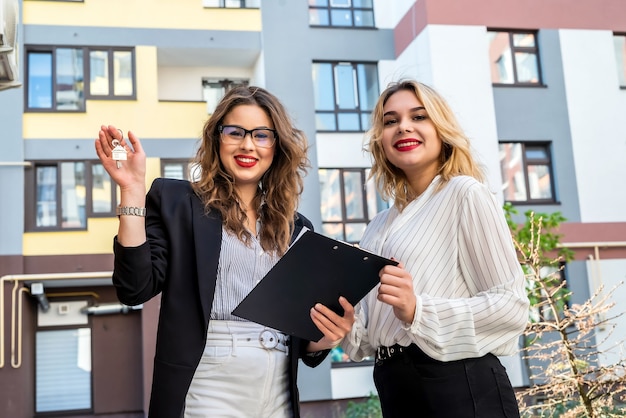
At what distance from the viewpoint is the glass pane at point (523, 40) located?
12.0m

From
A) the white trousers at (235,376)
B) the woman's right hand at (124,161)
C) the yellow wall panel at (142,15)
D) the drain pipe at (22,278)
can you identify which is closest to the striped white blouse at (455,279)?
the white trousers at (235,376)

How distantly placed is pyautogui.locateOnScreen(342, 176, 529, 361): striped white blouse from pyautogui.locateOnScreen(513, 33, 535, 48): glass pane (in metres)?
10.9

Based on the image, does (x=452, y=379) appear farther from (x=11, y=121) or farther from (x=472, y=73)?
(x=11, y=121)

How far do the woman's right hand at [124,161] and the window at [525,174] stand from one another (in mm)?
10401

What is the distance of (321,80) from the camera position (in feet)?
40.7

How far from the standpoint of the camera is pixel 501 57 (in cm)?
1185

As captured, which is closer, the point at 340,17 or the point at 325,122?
the point at 325,122

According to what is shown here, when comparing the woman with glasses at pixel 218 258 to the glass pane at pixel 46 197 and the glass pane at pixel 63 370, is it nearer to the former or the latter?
the glass pane at pixel 46 197

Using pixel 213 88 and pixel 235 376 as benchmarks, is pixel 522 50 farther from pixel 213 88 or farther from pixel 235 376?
pixel 235 376

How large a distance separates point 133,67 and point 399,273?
36.8 feet

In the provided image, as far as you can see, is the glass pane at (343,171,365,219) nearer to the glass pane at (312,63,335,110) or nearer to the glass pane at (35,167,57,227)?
the glass pane at (312,63,335,110)

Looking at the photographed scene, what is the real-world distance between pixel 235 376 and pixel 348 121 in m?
10.8

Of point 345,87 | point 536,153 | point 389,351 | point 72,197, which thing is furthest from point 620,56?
point 389,351

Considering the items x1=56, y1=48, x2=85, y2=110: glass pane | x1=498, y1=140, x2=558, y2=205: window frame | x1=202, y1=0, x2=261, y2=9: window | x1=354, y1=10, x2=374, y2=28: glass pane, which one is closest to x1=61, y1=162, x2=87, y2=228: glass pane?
x1=56, y1=48, x2=85, y2=110: glass pane
